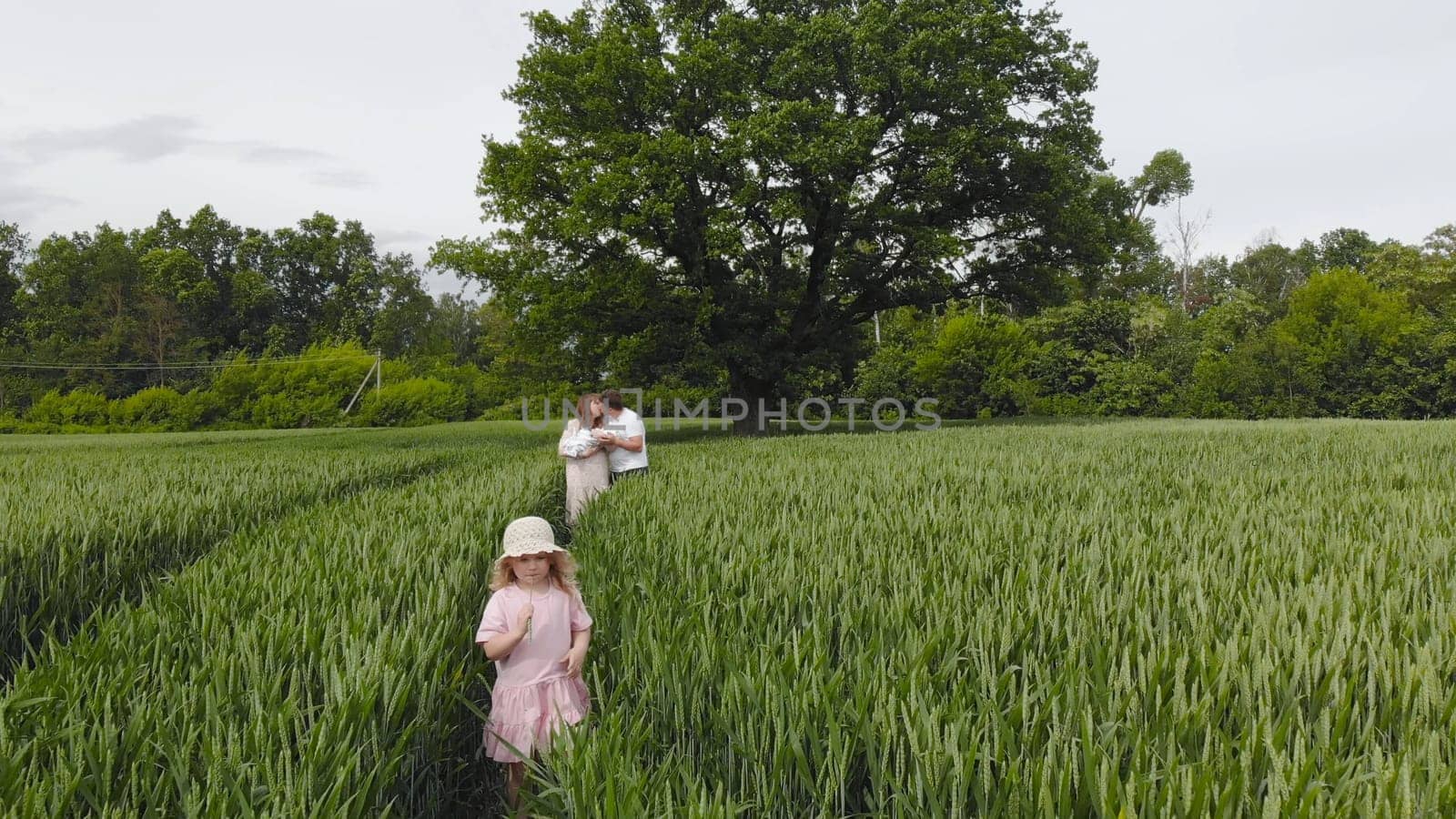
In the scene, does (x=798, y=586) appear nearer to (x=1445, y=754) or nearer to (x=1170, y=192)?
(x=1445, y=754)

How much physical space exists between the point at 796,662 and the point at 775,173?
1538cm

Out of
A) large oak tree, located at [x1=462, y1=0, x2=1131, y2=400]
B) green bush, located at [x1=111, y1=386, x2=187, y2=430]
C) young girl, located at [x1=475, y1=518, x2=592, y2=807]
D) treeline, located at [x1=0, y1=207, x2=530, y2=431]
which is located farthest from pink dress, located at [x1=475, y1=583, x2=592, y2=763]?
green bush, located at [x1=111, y1=386, x2=187, y2=430]

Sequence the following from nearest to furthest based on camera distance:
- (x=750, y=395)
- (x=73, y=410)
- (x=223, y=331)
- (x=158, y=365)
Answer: (x=750, y=395), (x=73, y=410), (x=158, y=365), (x=223, y=331)

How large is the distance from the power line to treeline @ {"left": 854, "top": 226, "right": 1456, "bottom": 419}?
3187cm

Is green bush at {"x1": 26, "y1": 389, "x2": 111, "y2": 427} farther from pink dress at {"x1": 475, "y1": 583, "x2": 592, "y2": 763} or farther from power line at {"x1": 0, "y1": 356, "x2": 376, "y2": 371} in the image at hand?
pink dress at {"x1": 475, "y1": 583, "x2": 592, "y2": 763}

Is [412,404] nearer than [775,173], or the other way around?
[775,173]

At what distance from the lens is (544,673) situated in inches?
104

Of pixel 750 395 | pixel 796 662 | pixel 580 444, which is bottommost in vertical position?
pixel 796 662

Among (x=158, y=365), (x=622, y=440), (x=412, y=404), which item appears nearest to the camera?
(x=622, y=440)

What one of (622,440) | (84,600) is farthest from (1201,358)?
(84,600)

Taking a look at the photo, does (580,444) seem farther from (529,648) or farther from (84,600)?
(529,648)

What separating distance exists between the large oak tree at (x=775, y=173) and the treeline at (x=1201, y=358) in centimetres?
607

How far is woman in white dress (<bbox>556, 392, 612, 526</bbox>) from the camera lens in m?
6.50

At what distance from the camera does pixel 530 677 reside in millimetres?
2639
